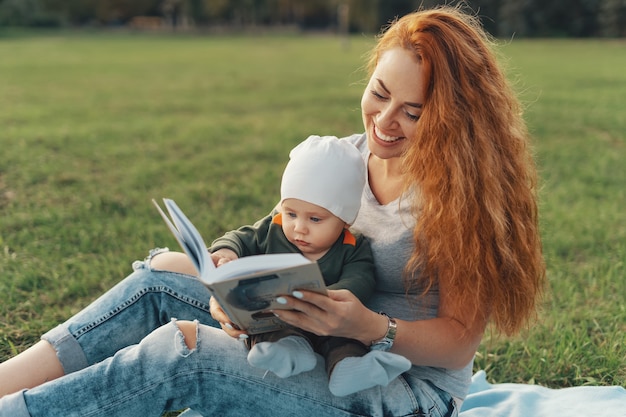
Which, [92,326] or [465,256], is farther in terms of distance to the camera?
[92,326]

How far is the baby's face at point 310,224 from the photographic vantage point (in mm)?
2148

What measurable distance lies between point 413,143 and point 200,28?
64746 mm

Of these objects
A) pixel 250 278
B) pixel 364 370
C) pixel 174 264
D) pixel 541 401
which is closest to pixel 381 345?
pixel 364 370

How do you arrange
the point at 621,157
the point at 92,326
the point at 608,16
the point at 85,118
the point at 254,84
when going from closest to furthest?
the point at 92,326
the point at 621,157
the point at 85,118
the point at 254,84
the point at 608,16

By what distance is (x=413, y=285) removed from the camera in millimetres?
2178

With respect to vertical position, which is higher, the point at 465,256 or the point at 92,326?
the point at 465,256

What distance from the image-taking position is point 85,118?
31.7 ft

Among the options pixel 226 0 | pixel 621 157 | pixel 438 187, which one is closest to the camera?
pixel 438 187

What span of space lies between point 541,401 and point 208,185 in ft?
12.9

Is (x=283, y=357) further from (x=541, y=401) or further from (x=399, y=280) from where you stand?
(x=541, y=401)

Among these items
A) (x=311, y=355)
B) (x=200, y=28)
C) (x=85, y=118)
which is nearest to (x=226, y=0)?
(x=200, y=28)

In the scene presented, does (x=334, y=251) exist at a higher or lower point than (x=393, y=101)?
lower

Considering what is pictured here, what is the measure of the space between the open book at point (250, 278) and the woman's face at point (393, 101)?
706 millimetres

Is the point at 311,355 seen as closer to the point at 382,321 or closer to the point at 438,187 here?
the point at 382,321
